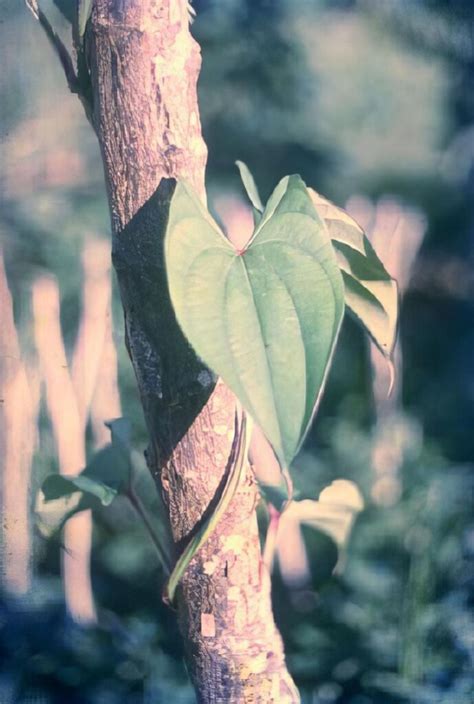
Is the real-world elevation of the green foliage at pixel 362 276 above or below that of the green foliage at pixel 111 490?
above

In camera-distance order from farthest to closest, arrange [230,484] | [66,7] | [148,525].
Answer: [148,525]
[66,7]
[230,484]

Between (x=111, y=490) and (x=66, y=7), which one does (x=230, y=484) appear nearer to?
(x=111, y=490)

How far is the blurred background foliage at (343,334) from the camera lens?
0.87m

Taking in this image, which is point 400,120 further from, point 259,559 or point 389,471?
point 259,559

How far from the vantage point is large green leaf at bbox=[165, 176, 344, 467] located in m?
0.49

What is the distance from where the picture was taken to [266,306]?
0.51m

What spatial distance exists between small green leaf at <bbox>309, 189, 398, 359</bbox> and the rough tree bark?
0.15 meters

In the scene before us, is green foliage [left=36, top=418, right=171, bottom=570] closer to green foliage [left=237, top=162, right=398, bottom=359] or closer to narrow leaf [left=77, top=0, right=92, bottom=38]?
green foliage [left=237, top=162, right=398, bottom=359]

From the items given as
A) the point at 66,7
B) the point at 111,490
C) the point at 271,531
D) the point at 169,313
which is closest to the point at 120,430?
the point at 111,490

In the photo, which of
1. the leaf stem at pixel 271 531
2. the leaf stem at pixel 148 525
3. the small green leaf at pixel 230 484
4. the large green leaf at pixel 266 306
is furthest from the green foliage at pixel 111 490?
the large green leaf at pixel 266 306

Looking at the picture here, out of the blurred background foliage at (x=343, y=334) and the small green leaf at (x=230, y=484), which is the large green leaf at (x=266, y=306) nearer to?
the small green leaf at (x=230, y=484)

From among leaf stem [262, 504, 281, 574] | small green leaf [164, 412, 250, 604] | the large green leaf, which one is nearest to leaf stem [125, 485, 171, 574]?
leaf stem [262, 504, 281, 574]

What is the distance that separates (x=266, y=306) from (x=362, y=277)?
0.70 feet

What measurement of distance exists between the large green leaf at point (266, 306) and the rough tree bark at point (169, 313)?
0.06m
